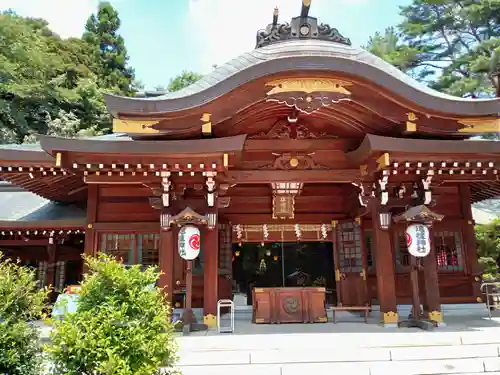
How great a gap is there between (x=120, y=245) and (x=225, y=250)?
8.40 feet

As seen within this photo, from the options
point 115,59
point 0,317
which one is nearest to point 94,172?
point 0,317

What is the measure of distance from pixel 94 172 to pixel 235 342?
15.0 ft

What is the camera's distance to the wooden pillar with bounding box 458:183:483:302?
961 cm

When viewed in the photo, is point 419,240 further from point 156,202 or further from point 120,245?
point 120,245

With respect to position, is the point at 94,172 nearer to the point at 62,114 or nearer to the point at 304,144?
the point at 304,144

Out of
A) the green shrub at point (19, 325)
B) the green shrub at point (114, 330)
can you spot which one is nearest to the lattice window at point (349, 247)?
the green shrub at point (114, 330)

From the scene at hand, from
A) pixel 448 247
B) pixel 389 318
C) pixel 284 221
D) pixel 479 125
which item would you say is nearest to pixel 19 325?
pixel 389 318

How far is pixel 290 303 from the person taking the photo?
872 cm

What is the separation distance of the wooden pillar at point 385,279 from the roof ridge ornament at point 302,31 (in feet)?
14.7

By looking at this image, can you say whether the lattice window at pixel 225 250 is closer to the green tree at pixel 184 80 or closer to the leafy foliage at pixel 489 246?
the leafy foliage at pixel 489 246

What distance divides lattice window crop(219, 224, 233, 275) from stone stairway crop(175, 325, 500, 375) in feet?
11.9

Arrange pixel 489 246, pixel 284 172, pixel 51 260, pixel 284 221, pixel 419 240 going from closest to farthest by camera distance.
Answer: pixel 419 240 < pixel 284 172 < pixel 284 221 < pixel 51 260 < pixel 489 246

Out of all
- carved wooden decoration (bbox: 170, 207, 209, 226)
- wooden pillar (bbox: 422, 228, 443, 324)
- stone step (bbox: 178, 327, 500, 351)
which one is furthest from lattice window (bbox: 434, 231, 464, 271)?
carved wooden decoration (bbox: 170, 207, 209, 226)

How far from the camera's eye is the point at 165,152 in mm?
7453
